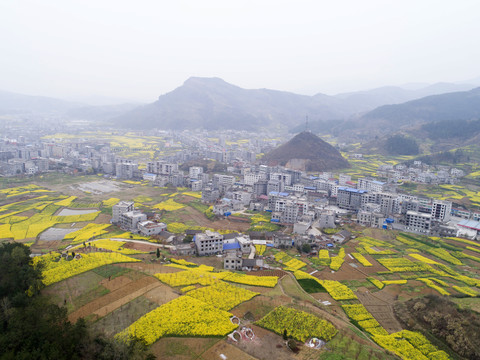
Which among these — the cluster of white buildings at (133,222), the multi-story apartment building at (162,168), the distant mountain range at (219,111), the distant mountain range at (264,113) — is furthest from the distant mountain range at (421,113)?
the cluster of white buildings at (133,222)

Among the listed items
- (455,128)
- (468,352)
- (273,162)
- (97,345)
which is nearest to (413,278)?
(468,352)

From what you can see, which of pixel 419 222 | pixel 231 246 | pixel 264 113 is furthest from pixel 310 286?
pixel 264 113

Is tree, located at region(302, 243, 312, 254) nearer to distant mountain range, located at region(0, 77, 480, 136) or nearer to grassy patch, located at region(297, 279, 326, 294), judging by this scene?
grassy patch, located at region(297, 279, 326, 294)

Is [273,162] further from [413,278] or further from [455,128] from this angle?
[455,128]

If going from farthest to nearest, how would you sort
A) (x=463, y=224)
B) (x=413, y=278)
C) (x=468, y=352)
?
(x=463, y=224) → (x=413, y=278) → (x=468, y=352)

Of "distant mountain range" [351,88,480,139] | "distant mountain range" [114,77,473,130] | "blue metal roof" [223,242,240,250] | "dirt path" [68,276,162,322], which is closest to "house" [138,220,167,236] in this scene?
"blue metal roof" [223,242,240,250]

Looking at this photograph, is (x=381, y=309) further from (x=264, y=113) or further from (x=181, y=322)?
(x=264, y=113)

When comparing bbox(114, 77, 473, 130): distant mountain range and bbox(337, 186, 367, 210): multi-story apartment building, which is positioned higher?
bbox(114, 77, 473, 130): distant mountain range
